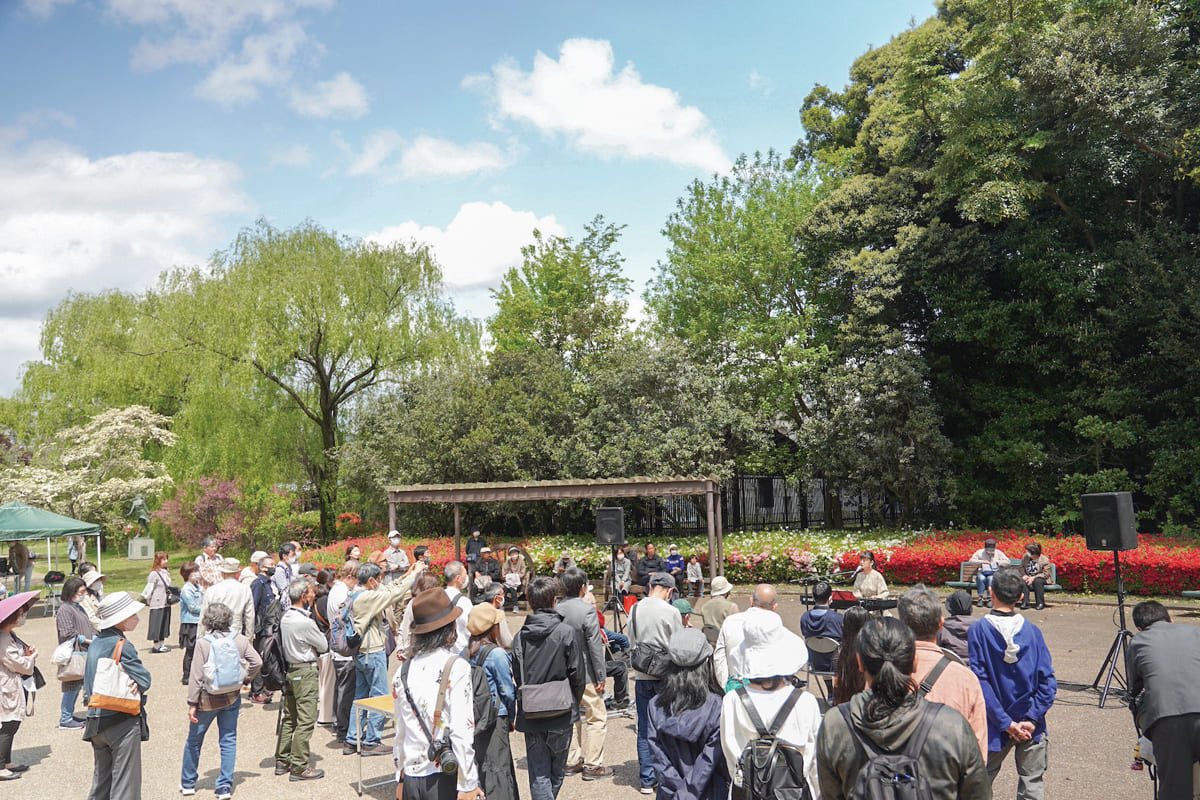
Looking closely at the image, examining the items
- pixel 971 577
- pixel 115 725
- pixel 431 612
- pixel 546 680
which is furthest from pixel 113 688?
pixel 971 577

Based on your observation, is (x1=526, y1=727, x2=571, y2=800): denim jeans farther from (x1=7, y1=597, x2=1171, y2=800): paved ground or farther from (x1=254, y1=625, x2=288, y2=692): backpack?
(x1=254, y1=625, x2=288, y2=692): backpack

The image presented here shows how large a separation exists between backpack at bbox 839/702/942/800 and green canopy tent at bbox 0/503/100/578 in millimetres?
17658

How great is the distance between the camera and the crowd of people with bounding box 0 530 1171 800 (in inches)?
112

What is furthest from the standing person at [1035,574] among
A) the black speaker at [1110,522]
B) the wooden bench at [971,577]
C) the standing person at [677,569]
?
the standing person at [677,569]

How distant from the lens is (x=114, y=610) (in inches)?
204

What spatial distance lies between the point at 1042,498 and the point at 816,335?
806 cm

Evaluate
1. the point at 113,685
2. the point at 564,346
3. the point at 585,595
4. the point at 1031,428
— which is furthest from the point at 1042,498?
the point at 113,685

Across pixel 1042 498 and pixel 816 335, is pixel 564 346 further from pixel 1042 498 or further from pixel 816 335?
pixel 1042 498

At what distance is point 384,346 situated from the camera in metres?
24.1

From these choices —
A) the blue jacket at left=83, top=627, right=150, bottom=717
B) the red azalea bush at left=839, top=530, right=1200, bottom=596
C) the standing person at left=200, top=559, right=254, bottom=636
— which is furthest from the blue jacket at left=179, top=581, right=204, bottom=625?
the red azalea bush at left=839, top=530, right=1200, bottom=596

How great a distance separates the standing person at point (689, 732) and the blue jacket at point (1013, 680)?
1.81m

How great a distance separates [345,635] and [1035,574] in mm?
12520

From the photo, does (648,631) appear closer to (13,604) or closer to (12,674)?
(13,604)

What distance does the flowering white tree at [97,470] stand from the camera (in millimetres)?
20000
